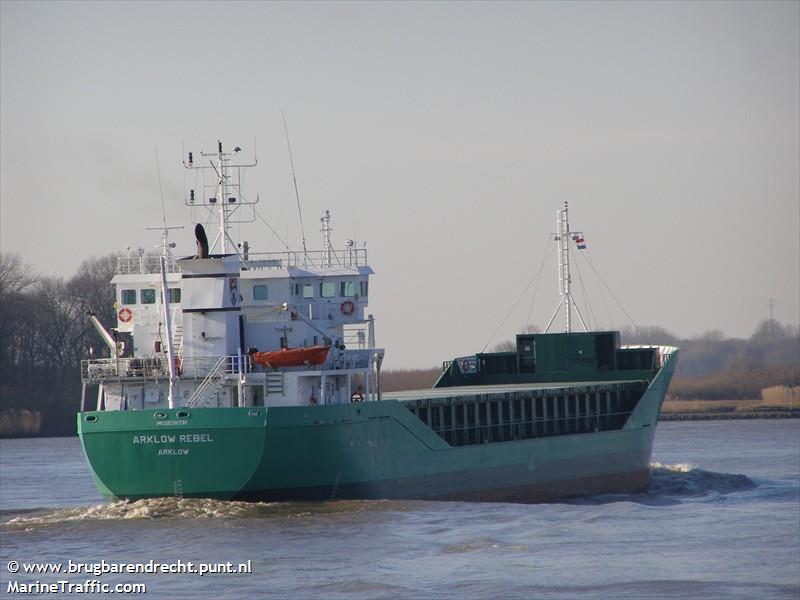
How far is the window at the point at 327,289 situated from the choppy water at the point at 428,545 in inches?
224

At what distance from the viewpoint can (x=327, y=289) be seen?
124ft

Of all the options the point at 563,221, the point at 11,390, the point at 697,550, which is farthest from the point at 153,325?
the point at 11,390

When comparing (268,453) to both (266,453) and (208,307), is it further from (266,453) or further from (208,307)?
(208,307)

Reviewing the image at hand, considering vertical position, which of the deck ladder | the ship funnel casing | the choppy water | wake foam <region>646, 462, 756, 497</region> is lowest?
the choppy water

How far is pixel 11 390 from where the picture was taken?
247 ft

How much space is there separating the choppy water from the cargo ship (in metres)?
0.75

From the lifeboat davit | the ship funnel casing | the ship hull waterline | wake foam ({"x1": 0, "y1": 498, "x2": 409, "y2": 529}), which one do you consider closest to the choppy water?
wake foam ({"x1": 0, "y1": 498, "x2": 409, "y2": 529})

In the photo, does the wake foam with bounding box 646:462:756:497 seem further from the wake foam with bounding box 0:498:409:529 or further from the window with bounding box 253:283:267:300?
the window with bounding box 253:283:267:300

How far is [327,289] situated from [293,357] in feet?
13.6

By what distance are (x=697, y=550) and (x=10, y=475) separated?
90.1 ft

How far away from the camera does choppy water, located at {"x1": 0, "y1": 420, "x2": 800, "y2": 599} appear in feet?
85.6

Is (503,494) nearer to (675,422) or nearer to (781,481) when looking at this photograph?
(781,481)

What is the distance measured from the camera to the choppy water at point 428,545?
85.6 ft

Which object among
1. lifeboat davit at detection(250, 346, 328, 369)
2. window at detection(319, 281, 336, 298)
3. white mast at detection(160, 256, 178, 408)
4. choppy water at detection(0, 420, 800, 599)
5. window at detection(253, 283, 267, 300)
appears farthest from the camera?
window at detection(319, 281, 336, 298)
